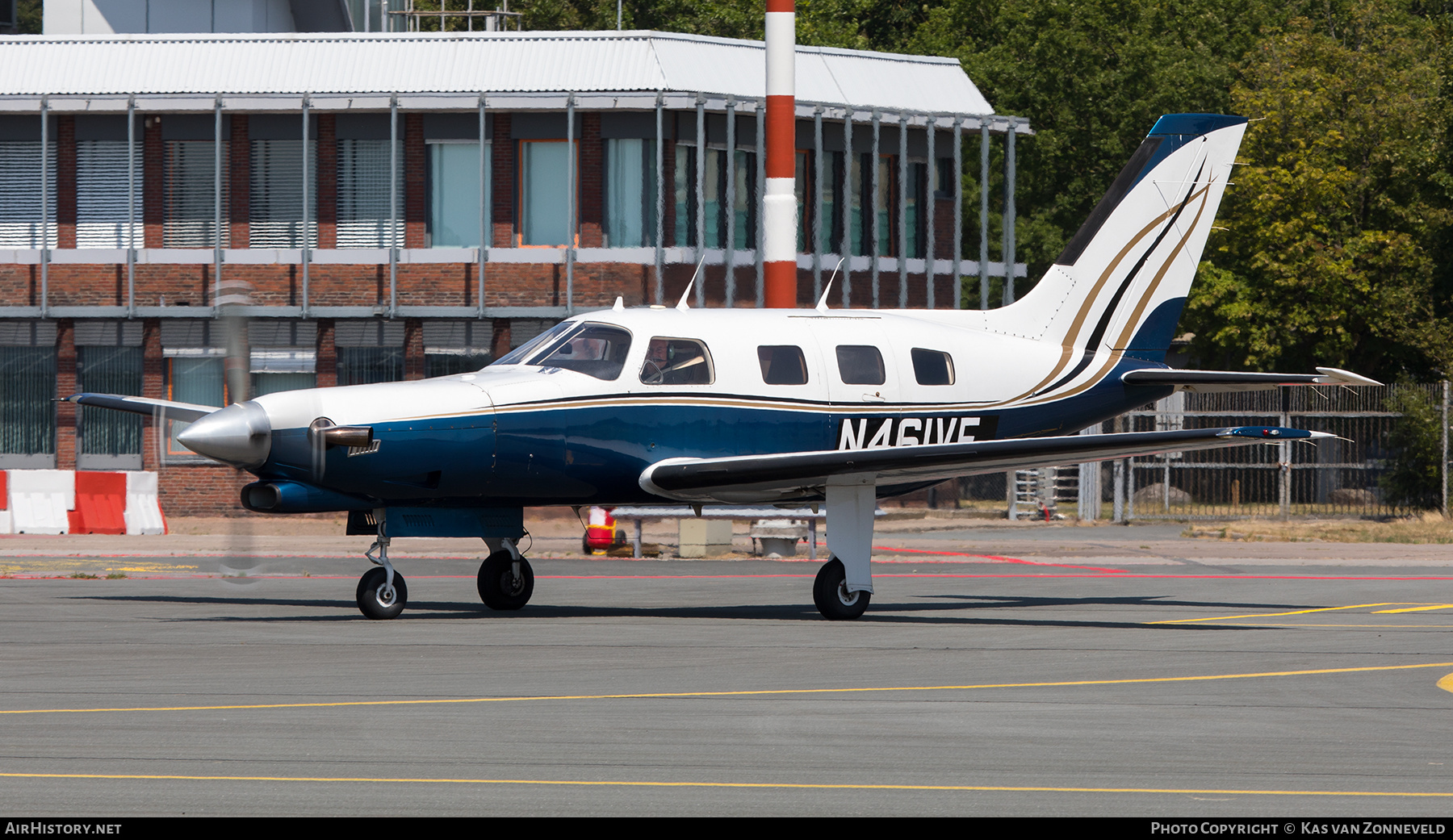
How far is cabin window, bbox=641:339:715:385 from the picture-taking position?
16.8 m

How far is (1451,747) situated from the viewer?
9.25m

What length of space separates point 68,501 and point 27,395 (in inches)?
317

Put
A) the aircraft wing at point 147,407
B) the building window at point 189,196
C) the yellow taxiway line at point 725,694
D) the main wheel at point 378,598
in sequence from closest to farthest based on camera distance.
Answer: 1. the yellow taxiway line at point 725,694
2. the main wheel at point 378,598
3. the aircraft wing at point 147,407
4. the building window at point 189,196

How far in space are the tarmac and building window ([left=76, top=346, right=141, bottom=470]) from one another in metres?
15.4

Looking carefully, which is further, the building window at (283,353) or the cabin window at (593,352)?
the building window at (283,353)

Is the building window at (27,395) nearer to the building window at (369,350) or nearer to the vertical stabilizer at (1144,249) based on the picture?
the building window at (369,350)

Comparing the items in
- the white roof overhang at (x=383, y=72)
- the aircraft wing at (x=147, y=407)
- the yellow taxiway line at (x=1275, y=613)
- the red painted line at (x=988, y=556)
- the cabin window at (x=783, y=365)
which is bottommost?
the red painted line at (x=988, y=556)

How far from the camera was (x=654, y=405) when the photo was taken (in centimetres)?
1683

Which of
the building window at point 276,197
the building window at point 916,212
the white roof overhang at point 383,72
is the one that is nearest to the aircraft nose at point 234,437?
the white roof overhang at point 383,72

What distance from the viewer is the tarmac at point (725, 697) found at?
785 cm

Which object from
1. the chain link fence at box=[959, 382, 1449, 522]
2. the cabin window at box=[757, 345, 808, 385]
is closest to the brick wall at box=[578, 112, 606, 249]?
the chain link fence at box=[959, 382, 1449, 522]

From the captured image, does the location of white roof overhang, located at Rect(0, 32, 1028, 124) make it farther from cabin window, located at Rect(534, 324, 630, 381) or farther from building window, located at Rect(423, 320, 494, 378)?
cabin window, located at Rect(534, 324, 630, 381)

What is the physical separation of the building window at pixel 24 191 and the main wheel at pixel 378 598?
23408mm

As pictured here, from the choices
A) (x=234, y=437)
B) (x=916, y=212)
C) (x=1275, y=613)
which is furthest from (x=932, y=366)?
(x=916, y=212)
